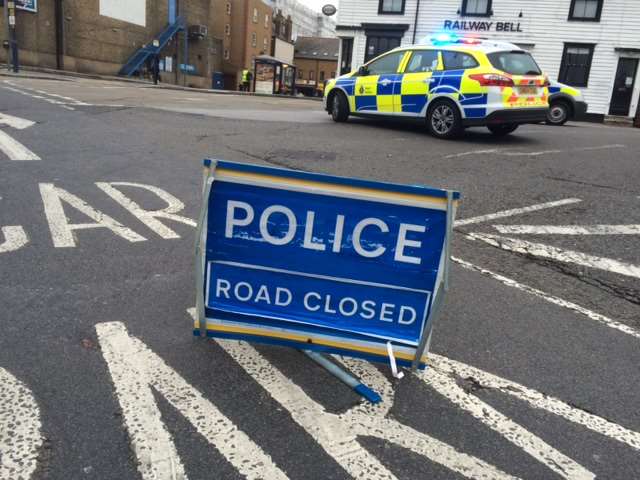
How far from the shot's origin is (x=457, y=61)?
32.7 ft

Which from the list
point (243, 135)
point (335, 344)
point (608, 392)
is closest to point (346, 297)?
point (335, 344)

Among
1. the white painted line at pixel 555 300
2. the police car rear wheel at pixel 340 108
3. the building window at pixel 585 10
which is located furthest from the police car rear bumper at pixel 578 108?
the white painted line at pixel 555 300

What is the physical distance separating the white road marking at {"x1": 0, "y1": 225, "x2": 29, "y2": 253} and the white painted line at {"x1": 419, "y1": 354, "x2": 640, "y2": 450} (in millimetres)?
3094

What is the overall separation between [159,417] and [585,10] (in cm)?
2901

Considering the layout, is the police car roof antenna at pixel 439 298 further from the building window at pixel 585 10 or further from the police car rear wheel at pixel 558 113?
the building window at pixel 585 10

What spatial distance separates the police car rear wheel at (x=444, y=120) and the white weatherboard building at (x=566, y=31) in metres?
17.6

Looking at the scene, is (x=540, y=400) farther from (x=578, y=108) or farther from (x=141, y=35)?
(x=141, y=35)

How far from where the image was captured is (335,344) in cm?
277

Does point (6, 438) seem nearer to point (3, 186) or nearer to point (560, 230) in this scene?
point (3, 186)

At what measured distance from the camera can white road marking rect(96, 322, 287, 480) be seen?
2.02 metres

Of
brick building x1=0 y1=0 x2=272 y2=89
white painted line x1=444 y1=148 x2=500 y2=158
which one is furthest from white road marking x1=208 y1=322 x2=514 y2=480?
brick building x1=0 y1=0 x2=272 y2=89

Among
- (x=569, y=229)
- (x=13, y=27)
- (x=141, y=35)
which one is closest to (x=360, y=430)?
(x=569, y=229)

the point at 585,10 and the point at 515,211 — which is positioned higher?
the point at 585,10

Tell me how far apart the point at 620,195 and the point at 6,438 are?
21.6 ft
